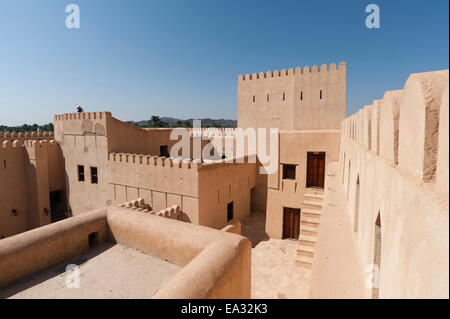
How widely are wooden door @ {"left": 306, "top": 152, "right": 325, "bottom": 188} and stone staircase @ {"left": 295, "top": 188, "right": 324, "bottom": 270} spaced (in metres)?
3.08

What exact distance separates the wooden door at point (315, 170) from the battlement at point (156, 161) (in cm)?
481

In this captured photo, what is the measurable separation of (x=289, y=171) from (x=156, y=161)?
5.87m

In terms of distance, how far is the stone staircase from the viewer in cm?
527

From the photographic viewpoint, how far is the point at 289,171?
38.2 ft

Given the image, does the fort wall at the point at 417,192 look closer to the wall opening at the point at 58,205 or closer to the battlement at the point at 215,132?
the battlement at the point at 215,132

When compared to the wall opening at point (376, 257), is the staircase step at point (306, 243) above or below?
below

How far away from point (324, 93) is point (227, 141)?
5.78 meters

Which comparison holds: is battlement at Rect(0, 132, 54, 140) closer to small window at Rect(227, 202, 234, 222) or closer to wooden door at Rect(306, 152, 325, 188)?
small window at Rect(227, 202, 234, 222)

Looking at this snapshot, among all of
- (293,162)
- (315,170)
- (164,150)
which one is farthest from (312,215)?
(164,150)

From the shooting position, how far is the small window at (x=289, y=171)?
37.9 ft

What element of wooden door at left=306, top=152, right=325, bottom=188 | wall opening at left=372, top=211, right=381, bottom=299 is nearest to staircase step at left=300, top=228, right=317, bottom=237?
wall opening at left=372, top=211, right=381, bottom=299

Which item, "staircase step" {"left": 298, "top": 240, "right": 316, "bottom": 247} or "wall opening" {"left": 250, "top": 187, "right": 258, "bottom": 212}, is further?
"wall opening" {"left": 250, "top": 187, "right": 258, "bottom": 212}

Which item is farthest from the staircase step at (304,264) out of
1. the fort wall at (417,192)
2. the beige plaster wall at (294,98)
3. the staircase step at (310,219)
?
the beige plaster wall at (294,98)
